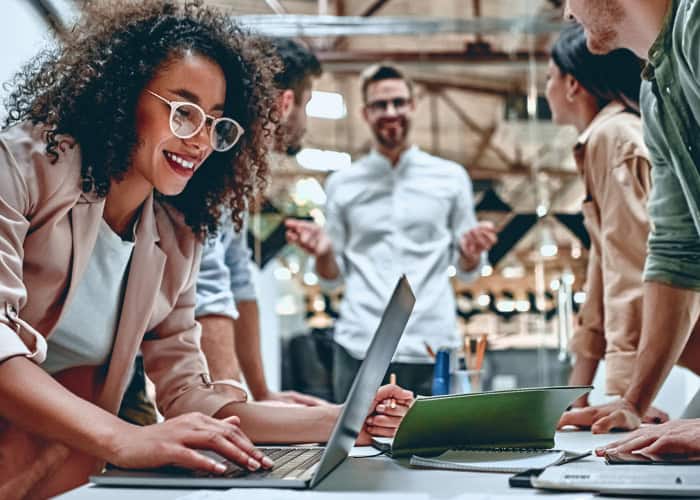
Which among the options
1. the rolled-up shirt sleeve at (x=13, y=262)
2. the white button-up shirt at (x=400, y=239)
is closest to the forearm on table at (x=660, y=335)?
the rolled-up shirt sleeve at (x=13, y=262)

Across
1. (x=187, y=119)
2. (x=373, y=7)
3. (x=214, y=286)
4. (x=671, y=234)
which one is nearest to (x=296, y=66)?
(x=214, y=286)

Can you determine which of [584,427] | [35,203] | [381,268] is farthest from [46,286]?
[381,268]

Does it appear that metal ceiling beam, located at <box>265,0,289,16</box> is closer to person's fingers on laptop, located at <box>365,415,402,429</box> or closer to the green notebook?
person's fingers on laptop, located at <box>365,415,402,429</box>

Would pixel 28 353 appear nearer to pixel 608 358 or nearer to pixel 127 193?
pixel 127 193

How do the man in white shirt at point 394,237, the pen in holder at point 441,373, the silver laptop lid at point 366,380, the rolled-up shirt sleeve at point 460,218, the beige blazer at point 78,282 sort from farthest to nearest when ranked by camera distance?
the rolled-up shirt sleeve at point 460,218 → the man in white shirt at point 394,237 → the pen in holder at point 441,373 → the beige blazer at point 78,282 → the silver laptop lid at point 366,380

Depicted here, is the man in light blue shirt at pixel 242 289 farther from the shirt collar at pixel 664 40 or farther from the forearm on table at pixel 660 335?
the shirt collar at pixel 664 40

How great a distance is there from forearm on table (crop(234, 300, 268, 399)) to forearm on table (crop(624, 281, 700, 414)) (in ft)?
4.10

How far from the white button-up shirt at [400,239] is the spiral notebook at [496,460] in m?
1.95

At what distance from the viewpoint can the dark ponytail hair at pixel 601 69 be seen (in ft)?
7.04

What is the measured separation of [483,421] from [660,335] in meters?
0.72

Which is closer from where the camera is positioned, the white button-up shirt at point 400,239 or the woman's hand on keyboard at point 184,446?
the woman's hand on keyboard at point 184,446

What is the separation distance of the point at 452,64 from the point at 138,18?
4796 millimetres

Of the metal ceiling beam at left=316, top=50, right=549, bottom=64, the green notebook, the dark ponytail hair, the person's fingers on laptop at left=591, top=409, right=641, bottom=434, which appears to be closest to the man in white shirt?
the dark ponytail hair

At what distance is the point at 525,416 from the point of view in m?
1.10
